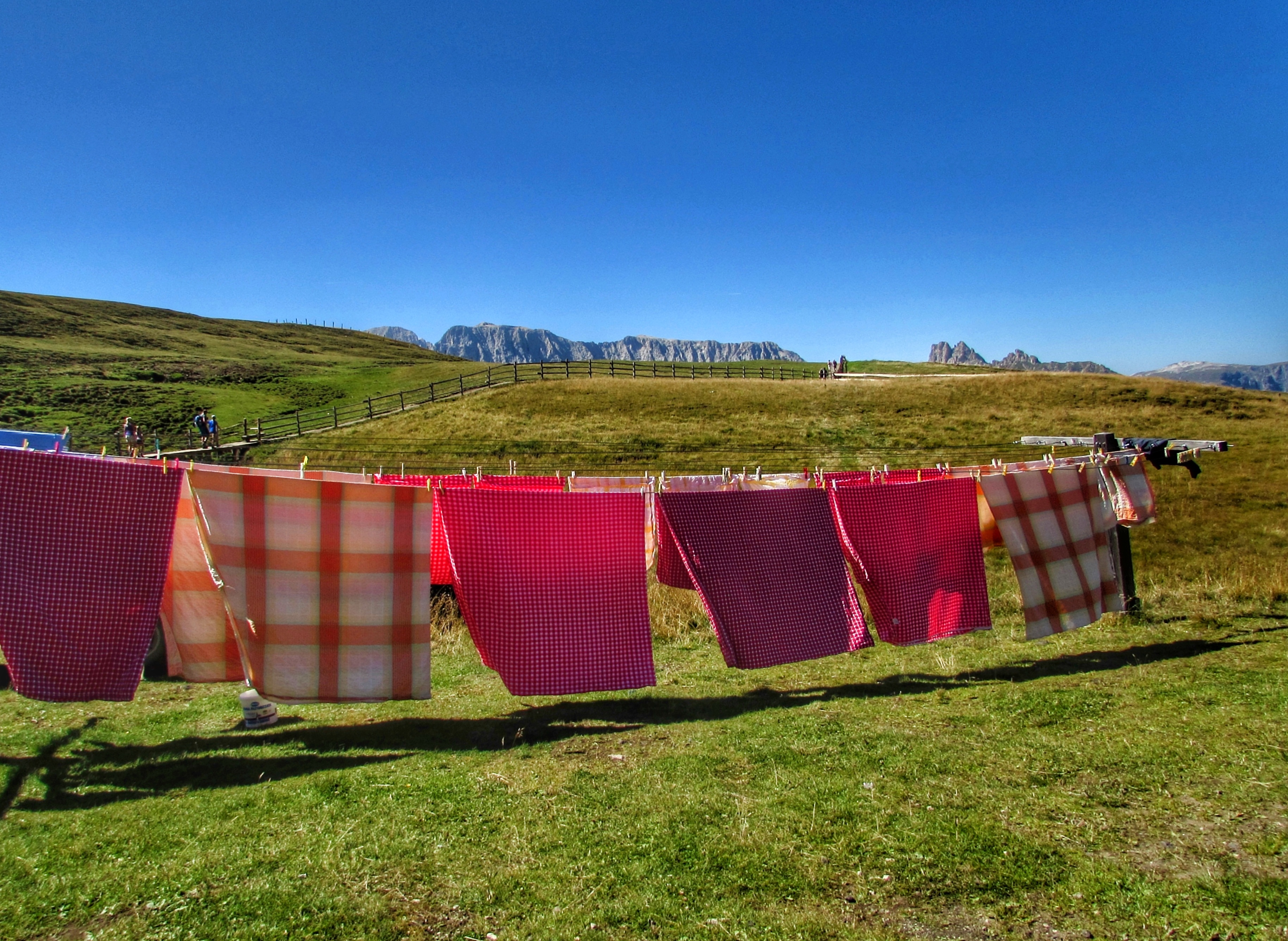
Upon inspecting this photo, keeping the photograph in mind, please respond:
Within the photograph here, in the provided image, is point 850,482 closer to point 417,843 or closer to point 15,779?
point 417,843

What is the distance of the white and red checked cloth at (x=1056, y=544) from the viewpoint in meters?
7.80

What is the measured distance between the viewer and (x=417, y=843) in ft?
13.9

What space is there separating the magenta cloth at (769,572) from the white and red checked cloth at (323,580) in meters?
2.39

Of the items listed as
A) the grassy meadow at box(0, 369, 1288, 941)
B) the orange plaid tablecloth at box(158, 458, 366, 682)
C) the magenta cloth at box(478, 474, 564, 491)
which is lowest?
the grassy meadow at box(0, 369, 1288, 941)

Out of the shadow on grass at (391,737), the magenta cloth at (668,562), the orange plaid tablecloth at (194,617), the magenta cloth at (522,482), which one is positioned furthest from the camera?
the magenta cloth at (522,482)

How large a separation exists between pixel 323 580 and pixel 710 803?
11.6 feet

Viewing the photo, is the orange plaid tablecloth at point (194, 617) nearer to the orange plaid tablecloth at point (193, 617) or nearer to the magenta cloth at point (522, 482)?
the orange plaid tablecloth at point (193, 617)

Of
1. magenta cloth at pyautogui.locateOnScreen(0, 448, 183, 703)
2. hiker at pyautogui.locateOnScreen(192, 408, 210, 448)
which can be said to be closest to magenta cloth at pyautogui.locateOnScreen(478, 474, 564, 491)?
magenta cloth at pyautogui.locateOnScreen(0, 448, 183, 703)

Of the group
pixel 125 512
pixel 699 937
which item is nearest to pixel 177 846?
pixel 125 512

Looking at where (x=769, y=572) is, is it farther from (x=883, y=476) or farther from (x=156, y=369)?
(x=156, y=369)

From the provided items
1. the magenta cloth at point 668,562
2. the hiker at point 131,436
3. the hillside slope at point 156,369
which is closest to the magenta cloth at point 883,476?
the magenta cloth at point 668,562

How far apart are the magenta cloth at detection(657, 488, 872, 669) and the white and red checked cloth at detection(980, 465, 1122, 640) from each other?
2.04 metres

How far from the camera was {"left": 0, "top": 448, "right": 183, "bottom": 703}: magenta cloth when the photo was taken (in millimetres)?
5039

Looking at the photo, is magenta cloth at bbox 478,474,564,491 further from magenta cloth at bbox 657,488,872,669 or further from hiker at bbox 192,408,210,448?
hiker at bbox 192,408,210,448
